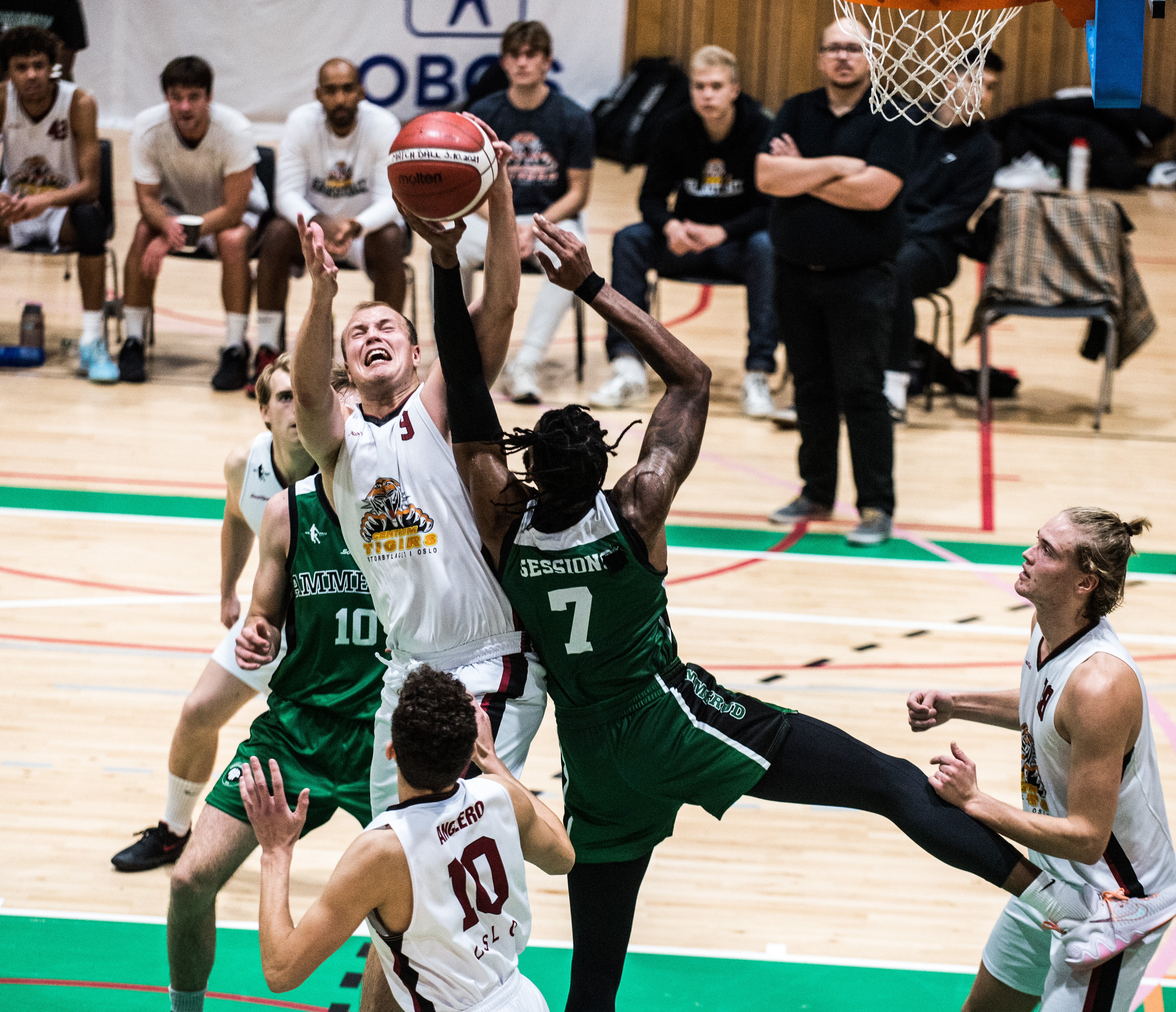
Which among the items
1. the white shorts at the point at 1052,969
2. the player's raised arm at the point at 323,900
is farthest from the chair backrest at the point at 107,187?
the white shorts at the point at 1052,969

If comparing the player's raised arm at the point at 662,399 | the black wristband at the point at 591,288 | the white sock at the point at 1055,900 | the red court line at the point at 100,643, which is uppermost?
the black wristband at the point at 591,288

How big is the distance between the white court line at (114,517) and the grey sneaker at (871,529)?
313cm

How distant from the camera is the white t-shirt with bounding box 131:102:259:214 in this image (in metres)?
8.88

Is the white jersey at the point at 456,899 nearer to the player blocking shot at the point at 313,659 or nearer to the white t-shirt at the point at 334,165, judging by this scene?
the player blocking shot at the point at 313,659

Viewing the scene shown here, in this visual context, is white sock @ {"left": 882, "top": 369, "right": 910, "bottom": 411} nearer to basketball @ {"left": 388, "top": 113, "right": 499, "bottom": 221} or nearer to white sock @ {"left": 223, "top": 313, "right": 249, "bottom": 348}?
white sock @ {"left": 223, "top": 313, "right": 249, "bottom": 348}

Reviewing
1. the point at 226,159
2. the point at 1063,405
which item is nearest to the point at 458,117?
the point at 226,159

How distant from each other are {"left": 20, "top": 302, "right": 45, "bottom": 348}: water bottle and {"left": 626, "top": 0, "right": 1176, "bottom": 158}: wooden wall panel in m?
8.10

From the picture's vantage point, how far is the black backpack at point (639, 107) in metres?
14.9

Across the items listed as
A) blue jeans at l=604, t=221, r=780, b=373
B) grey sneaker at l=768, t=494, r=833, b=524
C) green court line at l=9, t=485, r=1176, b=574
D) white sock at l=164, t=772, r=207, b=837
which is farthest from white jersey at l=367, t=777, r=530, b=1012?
blue jeans at l=604, t=221, r=780, b=373

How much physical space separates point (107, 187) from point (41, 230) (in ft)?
1.69

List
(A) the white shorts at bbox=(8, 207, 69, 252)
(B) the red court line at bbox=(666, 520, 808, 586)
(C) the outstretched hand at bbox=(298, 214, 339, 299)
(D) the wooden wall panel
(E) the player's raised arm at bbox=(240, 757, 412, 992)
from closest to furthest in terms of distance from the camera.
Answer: (E) the player's raised arm at bbox=(240, 757, 412, 992) < (C) the outstretched hand at bbox=(298, 214, 339, 299) < (B) the red court line at bbox=(666, 520, 808, 586) < (A) the white shorts at bbox=(8, 207, 69, 252) < (D) the wooden wall panel

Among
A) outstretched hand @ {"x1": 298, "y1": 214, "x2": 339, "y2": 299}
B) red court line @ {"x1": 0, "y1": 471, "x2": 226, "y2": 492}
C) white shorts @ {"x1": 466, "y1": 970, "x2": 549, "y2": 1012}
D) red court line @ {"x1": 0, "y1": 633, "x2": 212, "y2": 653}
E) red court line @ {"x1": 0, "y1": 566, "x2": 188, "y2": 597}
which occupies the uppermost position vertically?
outstretched hand @ {"x1": 298, "y1": 214, "x2": 339, "y2": 299}

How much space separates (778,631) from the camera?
6.40m

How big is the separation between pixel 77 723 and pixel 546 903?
6.38 ft
